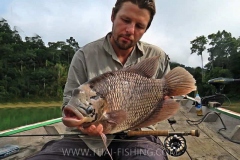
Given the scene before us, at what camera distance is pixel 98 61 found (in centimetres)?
210

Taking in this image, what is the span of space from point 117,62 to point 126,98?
1.87 ft

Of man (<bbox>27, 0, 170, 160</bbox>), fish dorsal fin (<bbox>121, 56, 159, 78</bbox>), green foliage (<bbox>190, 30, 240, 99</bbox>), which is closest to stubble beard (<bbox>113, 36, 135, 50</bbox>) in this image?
man (<bbox>27, 0, 170, 160</bbox>)

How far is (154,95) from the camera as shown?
1750 mm

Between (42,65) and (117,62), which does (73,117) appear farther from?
(42,65)

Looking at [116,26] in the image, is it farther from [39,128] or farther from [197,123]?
[197,123]

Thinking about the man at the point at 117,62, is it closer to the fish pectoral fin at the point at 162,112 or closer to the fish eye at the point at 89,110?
the fish pectoral fin at the point at 162,112

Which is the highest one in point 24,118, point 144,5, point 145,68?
point 144,5

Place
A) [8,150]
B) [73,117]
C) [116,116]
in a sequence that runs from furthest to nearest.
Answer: [8,150] < [116,116] < [73,117]

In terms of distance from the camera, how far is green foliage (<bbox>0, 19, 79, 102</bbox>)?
1894 cm

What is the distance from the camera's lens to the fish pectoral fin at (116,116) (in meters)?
1.48

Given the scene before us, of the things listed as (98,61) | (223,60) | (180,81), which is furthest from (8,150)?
(223,60)

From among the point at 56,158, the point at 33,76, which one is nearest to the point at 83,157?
the point at 56,158

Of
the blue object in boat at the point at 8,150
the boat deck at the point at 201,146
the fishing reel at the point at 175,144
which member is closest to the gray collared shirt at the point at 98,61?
the fishing reel at the point at 175,144

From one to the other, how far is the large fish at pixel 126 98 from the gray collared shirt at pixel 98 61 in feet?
1.05
